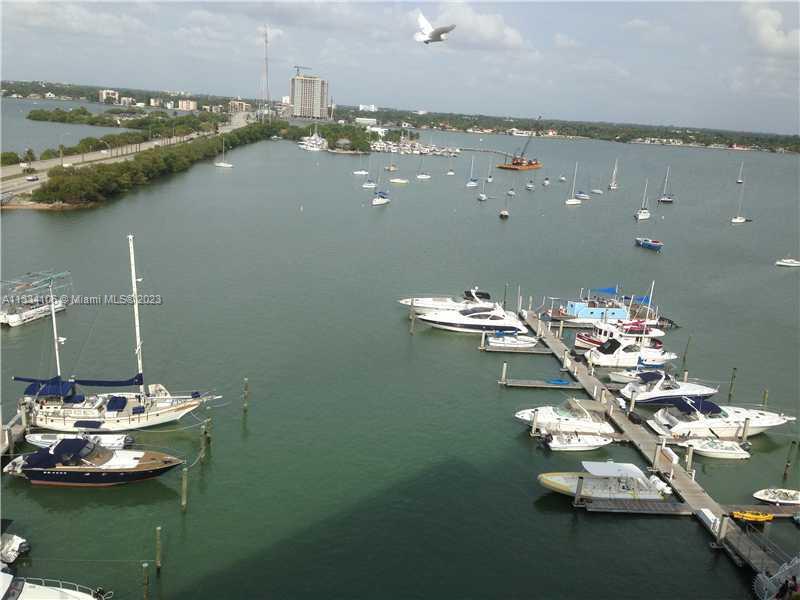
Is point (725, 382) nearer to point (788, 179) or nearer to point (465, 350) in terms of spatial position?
point (465, 350)

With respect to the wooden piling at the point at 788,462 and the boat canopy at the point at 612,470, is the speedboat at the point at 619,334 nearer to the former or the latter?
the wooden piling at the point at 788,462

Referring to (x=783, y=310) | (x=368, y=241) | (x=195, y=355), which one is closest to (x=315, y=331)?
(x=195, y=355)

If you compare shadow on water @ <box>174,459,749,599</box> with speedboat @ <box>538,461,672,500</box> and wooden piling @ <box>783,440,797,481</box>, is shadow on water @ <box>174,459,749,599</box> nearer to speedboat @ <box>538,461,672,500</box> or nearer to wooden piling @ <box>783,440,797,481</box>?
speedboat @ <box>538,461,672,500</box>

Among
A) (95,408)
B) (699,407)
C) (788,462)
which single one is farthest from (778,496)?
(95,408)

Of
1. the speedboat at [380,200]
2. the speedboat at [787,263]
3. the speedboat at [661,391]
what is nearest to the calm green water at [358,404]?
the speedboat at [787,263]

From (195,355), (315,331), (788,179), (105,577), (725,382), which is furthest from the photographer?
(788,179)

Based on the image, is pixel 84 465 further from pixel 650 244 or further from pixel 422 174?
pixel 422 174

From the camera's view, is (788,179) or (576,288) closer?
(576,288)
